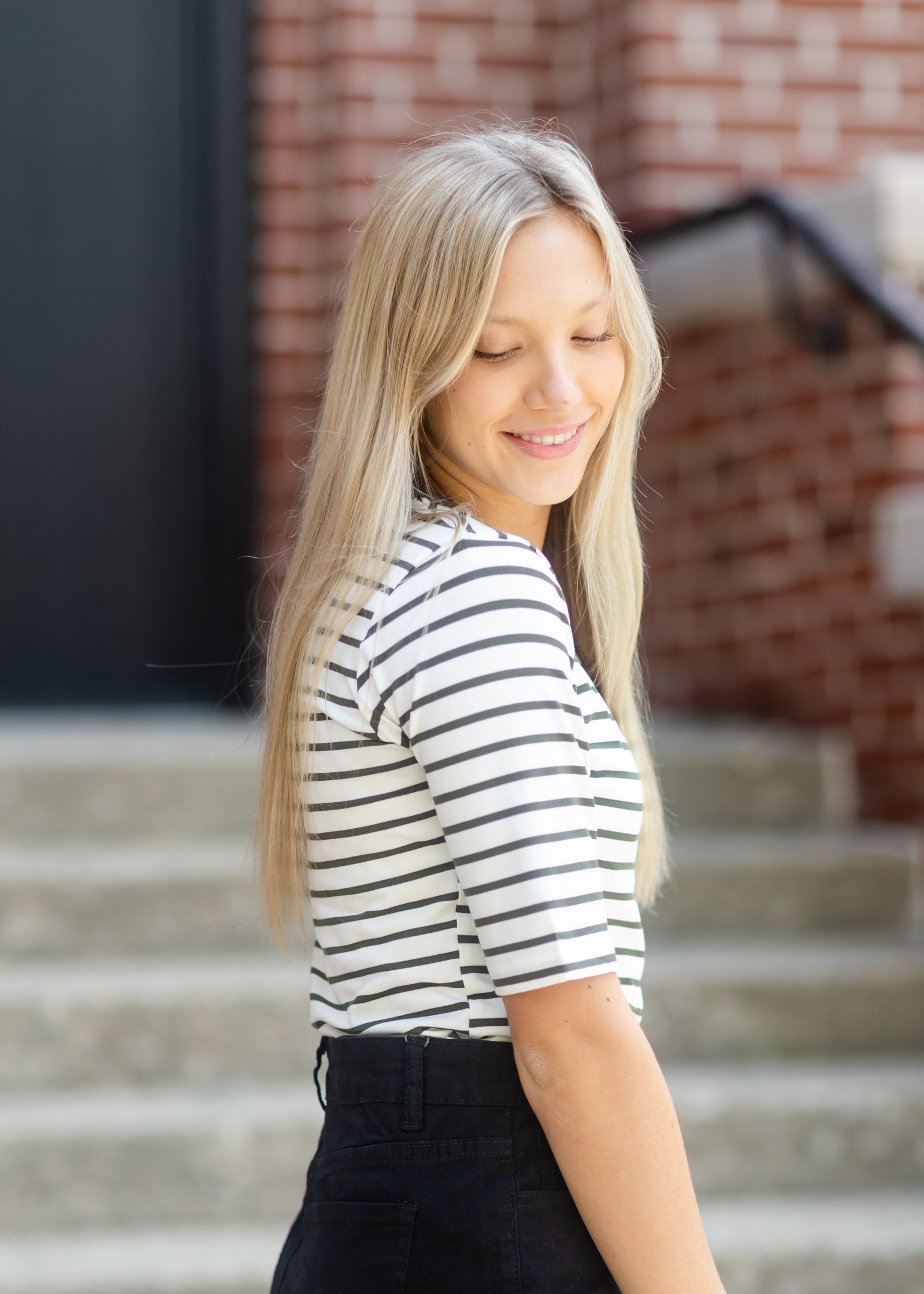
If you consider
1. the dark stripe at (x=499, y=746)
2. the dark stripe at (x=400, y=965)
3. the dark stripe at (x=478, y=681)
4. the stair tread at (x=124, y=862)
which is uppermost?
the dark stripe at (x=478, y=681)

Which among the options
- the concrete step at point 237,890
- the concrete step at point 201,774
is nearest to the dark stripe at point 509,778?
the concrete step at point 237,890

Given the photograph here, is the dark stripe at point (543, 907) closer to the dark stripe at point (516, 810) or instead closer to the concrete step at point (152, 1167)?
the dark stripe at point (516, 810)

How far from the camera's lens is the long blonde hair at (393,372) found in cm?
122

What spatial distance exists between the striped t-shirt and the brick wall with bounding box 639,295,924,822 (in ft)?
8.71

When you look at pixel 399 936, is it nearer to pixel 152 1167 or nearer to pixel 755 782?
pixel 152 1167

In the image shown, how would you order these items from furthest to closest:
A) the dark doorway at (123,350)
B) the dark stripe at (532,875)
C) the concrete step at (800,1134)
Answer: the dark doorway at (123,350) < the concrete step at (800,1134) < the dark stripe at (532,875)

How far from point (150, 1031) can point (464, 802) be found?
2.12 meters

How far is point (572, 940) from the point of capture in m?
1.09

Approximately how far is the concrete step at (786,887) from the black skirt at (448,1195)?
2.25m

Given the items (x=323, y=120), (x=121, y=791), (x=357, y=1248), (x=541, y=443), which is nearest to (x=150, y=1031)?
(x=121, y=791)

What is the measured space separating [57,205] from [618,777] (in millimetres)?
3604

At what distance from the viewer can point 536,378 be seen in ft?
4.14

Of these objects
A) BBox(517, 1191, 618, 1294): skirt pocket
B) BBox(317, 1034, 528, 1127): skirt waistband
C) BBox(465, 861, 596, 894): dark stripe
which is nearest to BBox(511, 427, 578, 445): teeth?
BBox(465, 861, 596, 894): dark stripe

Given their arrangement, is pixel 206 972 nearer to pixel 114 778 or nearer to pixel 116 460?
pixel 114 778
